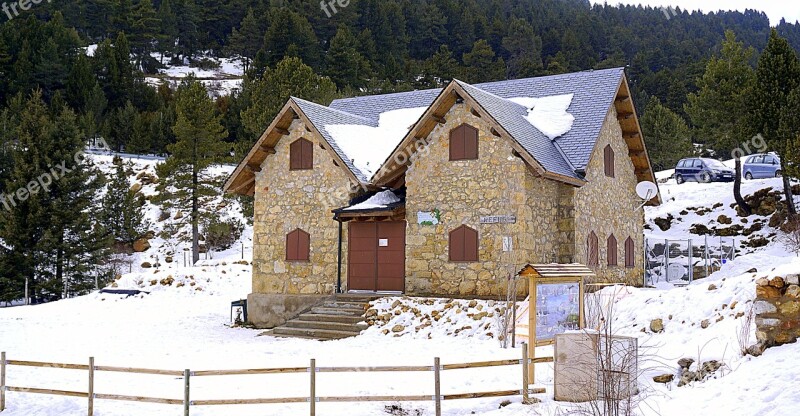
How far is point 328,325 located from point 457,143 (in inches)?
254

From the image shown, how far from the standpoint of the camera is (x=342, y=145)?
2441 cm

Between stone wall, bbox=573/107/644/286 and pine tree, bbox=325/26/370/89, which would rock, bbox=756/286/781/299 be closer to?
stone wall, bbox=573/107/644/286

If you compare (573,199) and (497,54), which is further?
(497,54)

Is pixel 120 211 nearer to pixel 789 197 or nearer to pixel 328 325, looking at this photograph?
pixel 328 325

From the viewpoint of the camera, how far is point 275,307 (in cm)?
2448

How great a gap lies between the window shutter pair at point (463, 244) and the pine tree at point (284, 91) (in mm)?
21518

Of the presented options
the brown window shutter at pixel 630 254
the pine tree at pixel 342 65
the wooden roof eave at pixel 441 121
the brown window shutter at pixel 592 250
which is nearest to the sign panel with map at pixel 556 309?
the wooden roof eave at pixel 441 121

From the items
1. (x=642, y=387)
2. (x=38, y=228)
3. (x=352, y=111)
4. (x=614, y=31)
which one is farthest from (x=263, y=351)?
(x=614, y=31)

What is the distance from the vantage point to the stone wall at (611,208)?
23.6m

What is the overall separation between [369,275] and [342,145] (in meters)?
4.27

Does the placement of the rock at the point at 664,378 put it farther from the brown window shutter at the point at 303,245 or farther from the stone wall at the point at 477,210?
the brown window shutter at the point at 303,245

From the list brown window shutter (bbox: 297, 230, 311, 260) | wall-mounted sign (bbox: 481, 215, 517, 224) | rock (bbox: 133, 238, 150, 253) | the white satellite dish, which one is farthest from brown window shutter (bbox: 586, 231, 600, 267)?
rock (bbox: 133, 238, 150, 253)

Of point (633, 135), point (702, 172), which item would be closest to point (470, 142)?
point (633, 135)

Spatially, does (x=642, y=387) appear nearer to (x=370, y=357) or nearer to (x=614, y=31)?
(x=370, y=357)
